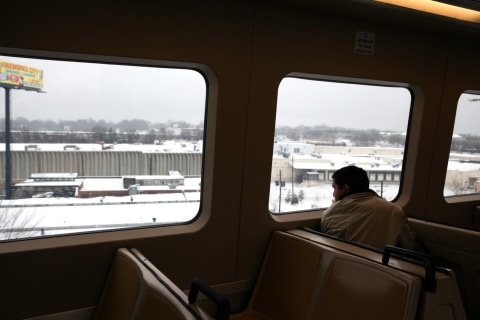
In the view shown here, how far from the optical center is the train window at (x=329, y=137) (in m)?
2.79

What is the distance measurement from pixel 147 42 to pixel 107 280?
1.34 metres

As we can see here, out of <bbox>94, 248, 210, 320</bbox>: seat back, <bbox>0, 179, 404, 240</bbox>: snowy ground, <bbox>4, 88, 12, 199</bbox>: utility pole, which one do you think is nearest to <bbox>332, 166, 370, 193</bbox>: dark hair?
<bbox>0, 179, 404, 240</bbox>: snowy ground

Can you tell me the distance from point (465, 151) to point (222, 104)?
131 inches

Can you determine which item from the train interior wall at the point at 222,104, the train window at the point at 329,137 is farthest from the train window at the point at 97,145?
the train window at the point at 329,137

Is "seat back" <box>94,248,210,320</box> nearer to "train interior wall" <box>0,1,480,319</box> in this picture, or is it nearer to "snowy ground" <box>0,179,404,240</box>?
"train interior wall" <box>0,1,480,319</box>

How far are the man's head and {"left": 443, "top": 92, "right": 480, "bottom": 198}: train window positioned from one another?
1635mm

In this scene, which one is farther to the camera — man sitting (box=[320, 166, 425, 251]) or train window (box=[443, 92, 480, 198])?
train window (box=[443, 92, 480, 198])

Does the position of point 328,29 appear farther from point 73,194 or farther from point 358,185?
point 73,194

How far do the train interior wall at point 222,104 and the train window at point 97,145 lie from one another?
0.11 metres

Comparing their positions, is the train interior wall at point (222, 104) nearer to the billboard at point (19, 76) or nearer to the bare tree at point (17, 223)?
the bare tree at point (17, 223)

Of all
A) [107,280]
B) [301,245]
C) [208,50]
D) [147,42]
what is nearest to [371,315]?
[301,245]

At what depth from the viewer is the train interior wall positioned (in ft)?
6.09

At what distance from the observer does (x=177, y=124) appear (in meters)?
2.35

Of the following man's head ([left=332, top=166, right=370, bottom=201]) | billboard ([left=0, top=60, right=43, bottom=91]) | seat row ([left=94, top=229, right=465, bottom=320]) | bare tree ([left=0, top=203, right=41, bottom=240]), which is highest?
billboard ([left=0, top=60, right=43, bottom=91])
